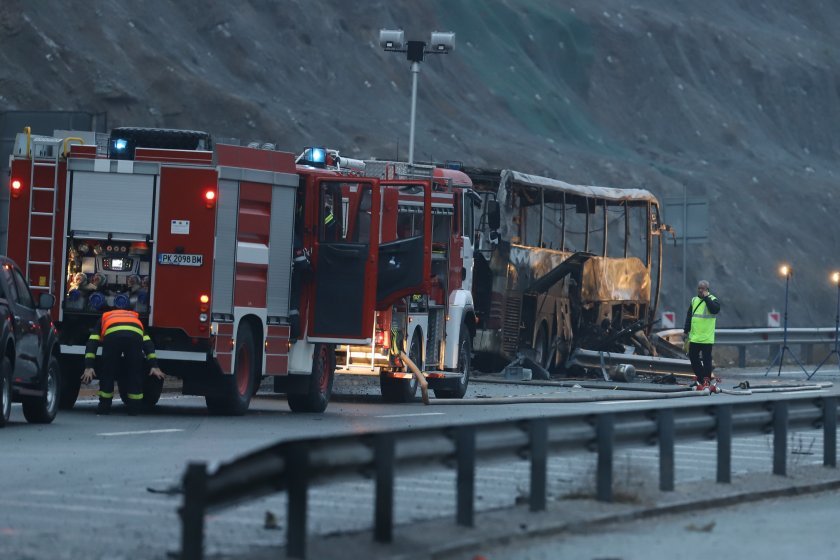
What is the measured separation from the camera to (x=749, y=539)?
11.1 m

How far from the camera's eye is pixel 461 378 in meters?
27.9

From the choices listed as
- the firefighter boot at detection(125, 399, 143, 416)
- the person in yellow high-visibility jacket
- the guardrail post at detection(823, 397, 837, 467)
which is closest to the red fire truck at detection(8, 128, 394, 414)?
the firefighter boot at detection(125, 399, 143, 416)

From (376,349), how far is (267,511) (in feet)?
44.6

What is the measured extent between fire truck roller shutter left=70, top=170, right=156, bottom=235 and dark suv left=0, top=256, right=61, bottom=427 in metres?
1.47

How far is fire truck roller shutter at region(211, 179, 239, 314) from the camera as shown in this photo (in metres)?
21.4

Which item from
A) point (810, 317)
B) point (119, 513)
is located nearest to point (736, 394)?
point (119, 513)

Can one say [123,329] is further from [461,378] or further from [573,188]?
[573,188]

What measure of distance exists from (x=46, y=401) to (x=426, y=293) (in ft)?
19.3

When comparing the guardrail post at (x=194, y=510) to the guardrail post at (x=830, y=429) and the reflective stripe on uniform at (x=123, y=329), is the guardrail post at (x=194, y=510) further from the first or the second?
the reflective stripe on uniform at (x=123, y=329)

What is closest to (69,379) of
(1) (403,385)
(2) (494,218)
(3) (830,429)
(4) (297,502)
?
(1) (403,385)

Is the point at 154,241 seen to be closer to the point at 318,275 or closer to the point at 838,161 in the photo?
the point at 318,275

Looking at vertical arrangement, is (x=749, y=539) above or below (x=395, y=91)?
below

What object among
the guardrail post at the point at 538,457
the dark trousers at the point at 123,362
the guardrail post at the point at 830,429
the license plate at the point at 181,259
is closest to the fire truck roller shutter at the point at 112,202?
the license plate at the point at 181,259

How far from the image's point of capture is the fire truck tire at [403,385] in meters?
26.2
